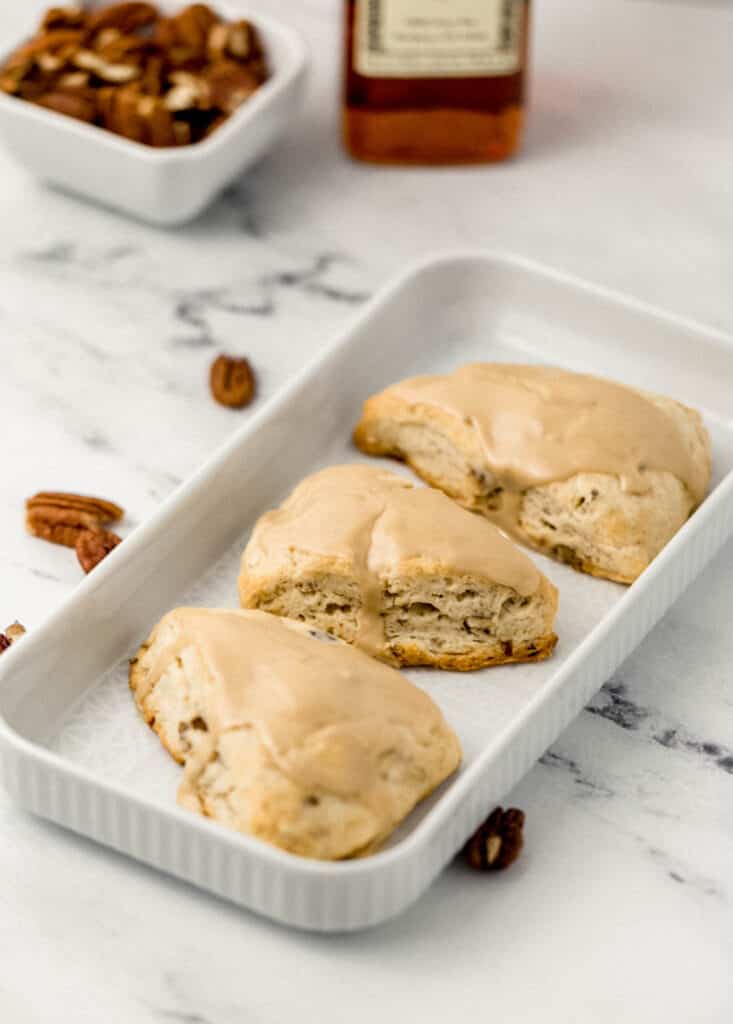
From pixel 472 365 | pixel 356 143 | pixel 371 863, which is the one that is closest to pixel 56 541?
pixel 472 365

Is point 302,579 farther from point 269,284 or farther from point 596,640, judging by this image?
point 269,284

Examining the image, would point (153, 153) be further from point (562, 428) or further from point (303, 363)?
point (562, 428)

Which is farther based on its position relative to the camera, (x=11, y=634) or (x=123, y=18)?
(x=123, y=18)

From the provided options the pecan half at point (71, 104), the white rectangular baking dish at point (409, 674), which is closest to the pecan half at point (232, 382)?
the white rectangular baking dish at point (409, 674)

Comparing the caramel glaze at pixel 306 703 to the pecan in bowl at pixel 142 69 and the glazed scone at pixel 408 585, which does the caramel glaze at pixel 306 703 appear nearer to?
the glazed scone at pixel 408 585

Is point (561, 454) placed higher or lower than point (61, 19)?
lower

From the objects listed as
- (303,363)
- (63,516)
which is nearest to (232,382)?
(303,363)

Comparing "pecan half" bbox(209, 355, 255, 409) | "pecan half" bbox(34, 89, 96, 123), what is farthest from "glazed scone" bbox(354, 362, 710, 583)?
"pecan half" bbox(34, 89, 96, 123)

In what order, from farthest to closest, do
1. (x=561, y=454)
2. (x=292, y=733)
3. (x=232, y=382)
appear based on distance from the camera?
(x=232, y=382), (x=561, y=454), (x=292, y=733)
